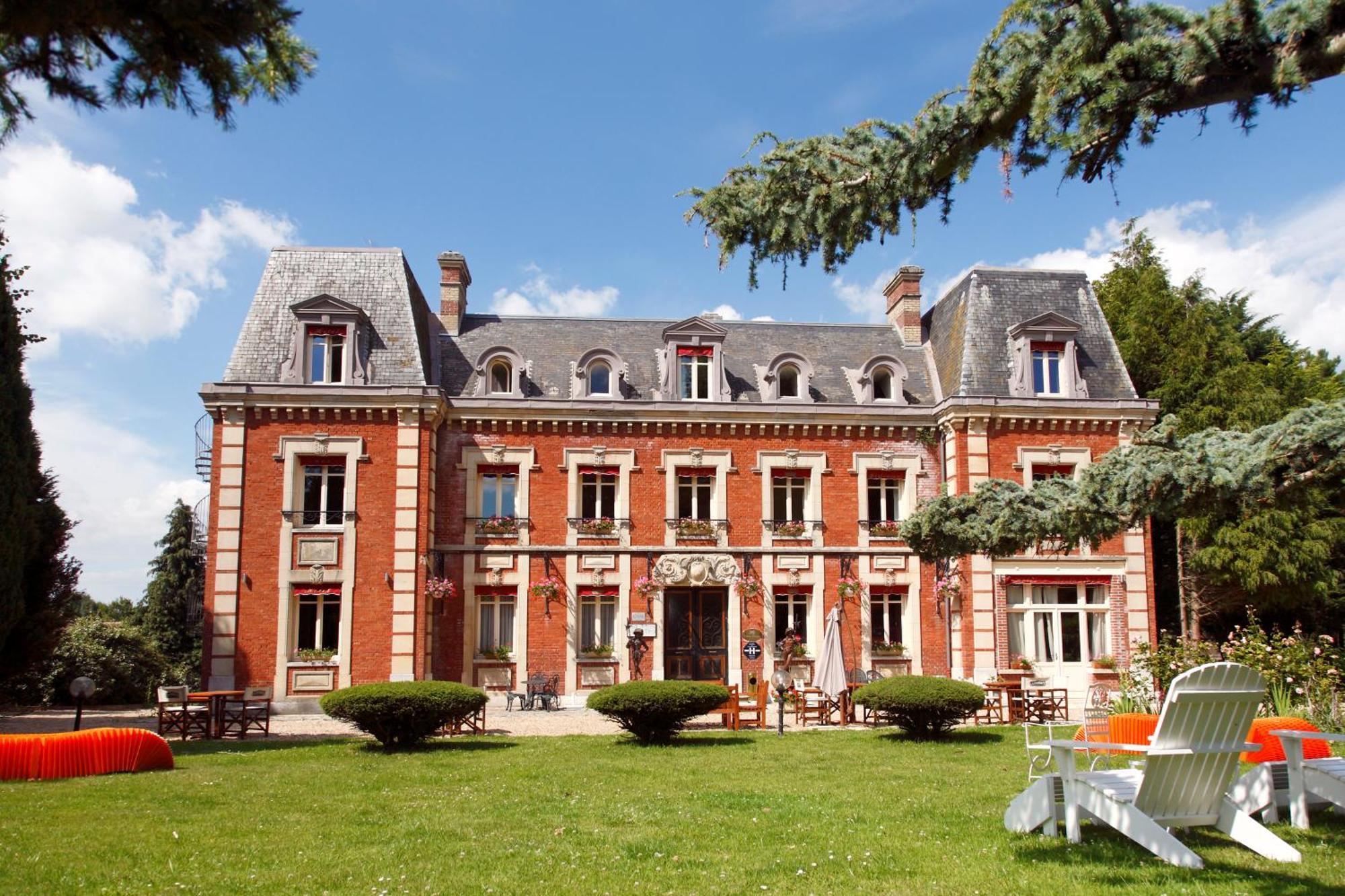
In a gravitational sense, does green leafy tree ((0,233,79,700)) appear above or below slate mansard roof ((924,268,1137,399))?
below

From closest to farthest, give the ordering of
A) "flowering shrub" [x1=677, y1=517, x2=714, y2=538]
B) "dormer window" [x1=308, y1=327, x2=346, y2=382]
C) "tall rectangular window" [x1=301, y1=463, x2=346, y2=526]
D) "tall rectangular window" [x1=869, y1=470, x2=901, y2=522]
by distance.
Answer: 1. "tall rectangular window" [x1=301, y1=463, x2=346, y2=526]
2. "dormer window" [x1=308, y1=327, x2=346, y2=382]
3. "flowering shrub" [x1=677, y1=517, x2=714, y2=538]
4. "tall rectangular window" [x1=869, y1=470, x2=901, y2=522]

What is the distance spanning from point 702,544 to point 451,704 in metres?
9.45

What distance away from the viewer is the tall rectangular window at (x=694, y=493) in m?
23.5

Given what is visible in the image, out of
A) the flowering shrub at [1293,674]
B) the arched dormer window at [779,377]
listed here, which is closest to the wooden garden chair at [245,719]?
the arched dormer window at [779,377]

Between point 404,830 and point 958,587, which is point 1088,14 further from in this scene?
point 958,587

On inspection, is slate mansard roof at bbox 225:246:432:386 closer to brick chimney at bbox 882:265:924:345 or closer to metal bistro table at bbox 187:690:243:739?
metal bistro table at bbox 187:690:243:739

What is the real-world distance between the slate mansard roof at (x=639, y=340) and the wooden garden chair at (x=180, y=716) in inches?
288

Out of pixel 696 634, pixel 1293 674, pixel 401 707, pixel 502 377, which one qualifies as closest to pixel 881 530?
pixel 696 634

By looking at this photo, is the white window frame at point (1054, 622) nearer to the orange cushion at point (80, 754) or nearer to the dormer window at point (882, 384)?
the dormer window at point (882, 384)

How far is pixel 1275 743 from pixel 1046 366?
13.8 metres

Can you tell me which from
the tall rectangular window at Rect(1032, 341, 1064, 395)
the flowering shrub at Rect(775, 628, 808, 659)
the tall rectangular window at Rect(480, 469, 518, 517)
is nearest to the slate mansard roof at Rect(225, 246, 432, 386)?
the tall rectangular window at Rect(480, 469, 518, 517)

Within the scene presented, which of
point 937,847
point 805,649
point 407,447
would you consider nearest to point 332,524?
point 407,447

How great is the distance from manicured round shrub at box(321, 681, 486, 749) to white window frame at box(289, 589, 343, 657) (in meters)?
6.77

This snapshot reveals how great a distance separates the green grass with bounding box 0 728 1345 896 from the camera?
709 centimetres
